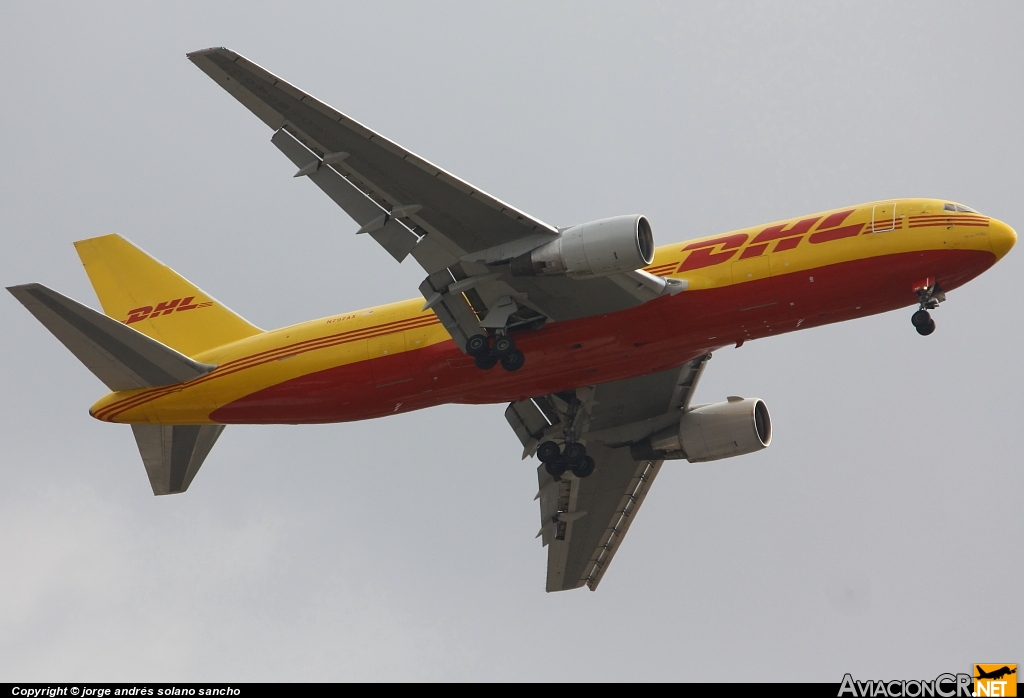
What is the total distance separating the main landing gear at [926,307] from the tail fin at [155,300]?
2018 cm

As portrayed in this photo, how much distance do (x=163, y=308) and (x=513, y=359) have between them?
13280mm

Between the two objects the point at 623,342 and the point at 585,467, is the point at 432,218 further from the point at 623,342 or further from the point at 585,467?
the point at 585,467

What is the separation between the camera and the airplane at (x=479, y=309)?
33250 millimetres

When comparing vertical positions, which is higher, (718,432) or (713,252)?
(713,252)

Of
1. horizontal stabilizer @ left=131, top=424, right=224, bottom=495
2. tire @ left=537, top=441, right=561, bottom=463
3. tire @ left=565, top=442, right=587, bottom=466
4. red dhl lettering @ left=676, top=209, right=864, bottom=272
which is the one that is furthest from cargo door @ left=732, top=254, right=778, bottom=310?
horizontal stabilizer @ left=131, top=424, right=224, bottom=495

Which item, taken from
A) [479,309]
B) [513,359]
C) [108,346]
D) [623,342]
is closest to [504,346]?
[513,359]

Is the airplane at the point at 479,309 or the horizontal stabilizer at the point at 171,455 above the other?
the airplane at the point at 479,309

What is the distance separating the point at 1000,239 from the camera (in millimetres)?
33562

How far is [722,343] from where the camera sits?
36.0 m

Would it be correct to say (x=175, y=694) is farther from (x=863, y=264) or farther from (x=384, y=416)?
(x=863, y=264)

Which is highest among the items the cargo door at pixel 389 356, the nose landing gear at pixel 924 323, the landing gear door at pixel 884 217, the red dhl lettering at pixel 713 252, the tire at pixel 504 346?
the landing gear door at pixel 884 217

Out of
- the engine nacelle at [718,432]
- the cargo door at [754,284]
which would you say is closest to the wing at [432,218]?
the cargo door at [754,284]

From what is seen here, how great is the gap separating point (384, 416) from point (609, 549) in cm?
1129

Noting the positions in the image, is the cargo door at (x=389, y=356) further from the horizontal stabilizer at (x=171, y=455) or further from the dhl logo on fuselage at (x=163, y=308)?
the dhl logo on fuselage at (x=163, y=308)
